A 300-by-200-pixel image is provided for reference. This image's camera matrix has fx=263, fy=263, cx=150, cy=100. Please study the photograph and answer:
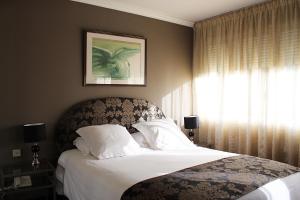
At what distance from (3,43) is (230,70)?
303 cm

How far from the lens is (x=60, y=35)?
10.5 feet

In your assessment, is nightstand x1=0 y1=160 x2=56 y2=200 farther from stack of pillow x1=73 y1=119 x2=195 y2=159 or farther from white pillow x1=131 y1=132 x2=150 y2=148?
white pillow x1=131 y1=132 x2=150 y2=148

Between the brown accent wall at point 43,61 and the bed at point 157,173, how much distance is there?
7.8 inches

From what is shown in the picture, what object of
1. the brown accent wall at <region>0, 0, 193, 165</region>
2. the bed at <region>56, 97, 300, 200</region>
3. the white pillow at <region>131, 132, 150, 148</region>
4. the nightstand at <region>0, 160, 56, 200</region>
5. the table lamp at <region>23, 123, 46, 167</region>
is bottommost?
the nightstand at <region>0, 160, 56, 200</region>

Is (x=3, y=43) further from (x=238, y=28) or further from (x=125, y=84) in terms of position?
(x=238, y=28)

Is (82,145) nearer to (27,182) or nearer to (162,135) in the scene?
(27,182)

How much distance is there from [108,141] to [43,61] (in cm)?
122

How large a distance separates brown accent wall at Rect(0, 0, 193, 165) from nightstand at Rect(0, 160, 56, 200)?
25cm

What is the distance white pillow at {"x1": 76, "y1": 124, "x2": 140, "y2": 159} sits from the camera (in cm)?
281

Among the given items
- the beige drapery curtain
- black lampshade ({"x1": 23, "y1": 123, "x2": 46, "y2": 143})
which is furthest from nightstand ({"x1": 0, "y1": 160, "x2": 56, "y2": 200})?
the beige drapery curtain

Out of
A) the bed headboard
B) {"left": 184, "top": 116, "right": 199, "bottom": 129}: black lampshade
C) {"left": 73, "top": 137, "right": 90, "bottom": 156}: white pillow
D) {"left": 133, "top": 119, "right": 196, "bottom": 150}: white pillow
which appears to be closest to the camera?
{"left": 73, "top": 137, "right": 90, "bottom": 156}: white pillow

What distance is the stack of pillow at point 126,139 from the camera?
286 centimetres

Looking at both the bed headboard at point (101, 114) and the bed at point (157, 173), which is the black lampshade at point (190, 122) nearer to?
the bed headboard at point (101, 114)

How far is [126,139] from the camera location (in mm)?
3033
